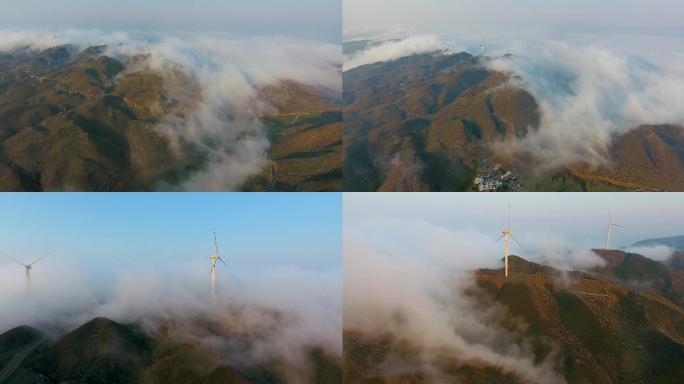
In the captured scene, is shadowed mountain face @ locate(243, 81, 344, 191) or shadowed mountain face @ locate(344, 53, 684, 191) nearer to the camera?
shadowed mountain face @ locate(243, 81, 344, 191)

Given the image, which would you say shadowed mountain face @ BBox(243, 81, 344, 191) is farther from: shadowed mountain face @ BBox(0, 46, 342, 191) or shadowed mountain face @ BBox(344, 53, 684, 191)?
shadowed mountain face @ BBox(344, 53, 684, 191)

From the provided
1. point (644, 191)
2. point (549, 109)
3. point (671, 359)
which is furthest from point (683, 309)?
point (549, 109)

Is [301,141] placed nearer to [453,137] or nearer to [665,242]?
[453,137]

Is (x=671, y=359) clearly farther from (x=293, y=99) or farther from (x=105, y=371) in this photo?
(x=105, y=371)

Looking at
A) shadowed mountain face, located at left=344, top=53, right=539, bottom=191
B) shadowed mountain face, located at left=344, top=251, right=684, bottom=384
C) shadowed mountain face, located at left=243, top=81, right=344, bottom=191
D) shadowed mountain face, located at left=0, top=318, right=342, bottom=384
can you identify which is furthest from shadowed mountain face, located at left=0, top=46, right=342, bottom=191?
shadowed mountain face, located at left=344, top=251, right=684, bottom=384

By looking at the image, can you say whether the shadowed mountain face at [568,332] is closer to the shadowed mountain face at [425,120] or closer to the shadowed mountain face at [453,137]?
the shadowed mountain face at [453,137]

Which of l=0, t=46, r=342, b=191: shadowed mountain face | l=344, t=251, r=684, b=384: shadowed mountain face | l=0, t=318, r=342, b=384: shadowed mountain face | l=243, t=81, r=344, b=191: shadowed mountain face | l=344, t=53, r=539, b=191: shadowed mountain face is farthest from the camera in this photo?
l=344, t=53, r=539, b=191: shadowed mountain face

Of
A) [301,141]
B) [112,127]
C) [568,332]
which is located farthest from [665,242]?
[112,127]
